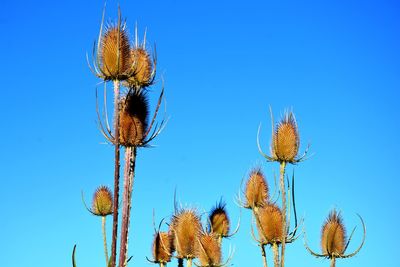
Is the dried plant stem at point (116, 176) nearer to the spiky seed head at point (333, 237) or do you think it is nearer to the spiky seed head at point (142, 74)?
the spiky seed head at point (142, 74)

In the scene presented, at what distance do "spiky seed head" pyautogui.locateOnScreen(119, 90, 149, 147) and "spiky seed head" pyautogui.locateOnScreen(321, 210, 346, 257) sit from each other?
3529 mm

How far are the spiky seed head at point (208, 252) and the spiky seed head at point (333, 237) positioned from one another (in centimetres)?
171

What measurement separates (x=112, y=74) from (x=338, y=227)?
15.1ft

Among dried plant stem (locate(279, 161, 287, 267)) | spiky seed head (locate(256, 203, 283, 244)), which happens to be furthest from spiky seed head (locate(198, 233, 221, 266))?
dried plant stem (locate(279, 161, 287, 267))

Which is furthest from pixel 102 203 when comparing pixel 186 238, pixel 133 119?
pixel 133 119

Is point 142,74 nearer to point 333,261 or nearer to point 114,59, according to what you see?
point 114,59

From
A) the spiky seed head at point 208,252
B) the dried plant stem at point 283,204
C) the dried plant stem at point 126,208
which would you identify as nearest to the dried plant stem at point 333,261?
the spiky seed head at point 208,252

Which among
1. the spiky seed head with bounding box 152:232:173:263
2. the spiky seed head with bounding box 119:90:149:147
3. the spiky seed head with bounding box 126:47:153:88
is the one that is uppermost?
the spiky seed head with bounding box 126:47:153:88

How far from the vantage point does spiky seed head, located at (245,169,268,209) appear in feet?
30.9

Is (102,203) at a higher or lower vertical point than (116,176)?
higher

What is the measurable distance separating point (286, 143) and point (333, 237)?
7.37ft

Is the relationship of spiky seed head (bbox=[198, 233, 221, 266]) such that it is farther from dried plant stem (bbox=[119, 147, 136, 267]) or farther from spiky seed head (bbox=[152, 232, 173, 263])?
dried plant stem (bbox=[119, 147, 136, 267])

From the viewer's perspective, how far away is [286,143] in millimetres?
7492

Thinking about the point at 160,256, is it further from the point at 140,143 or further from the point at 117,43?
the point at 117,43
